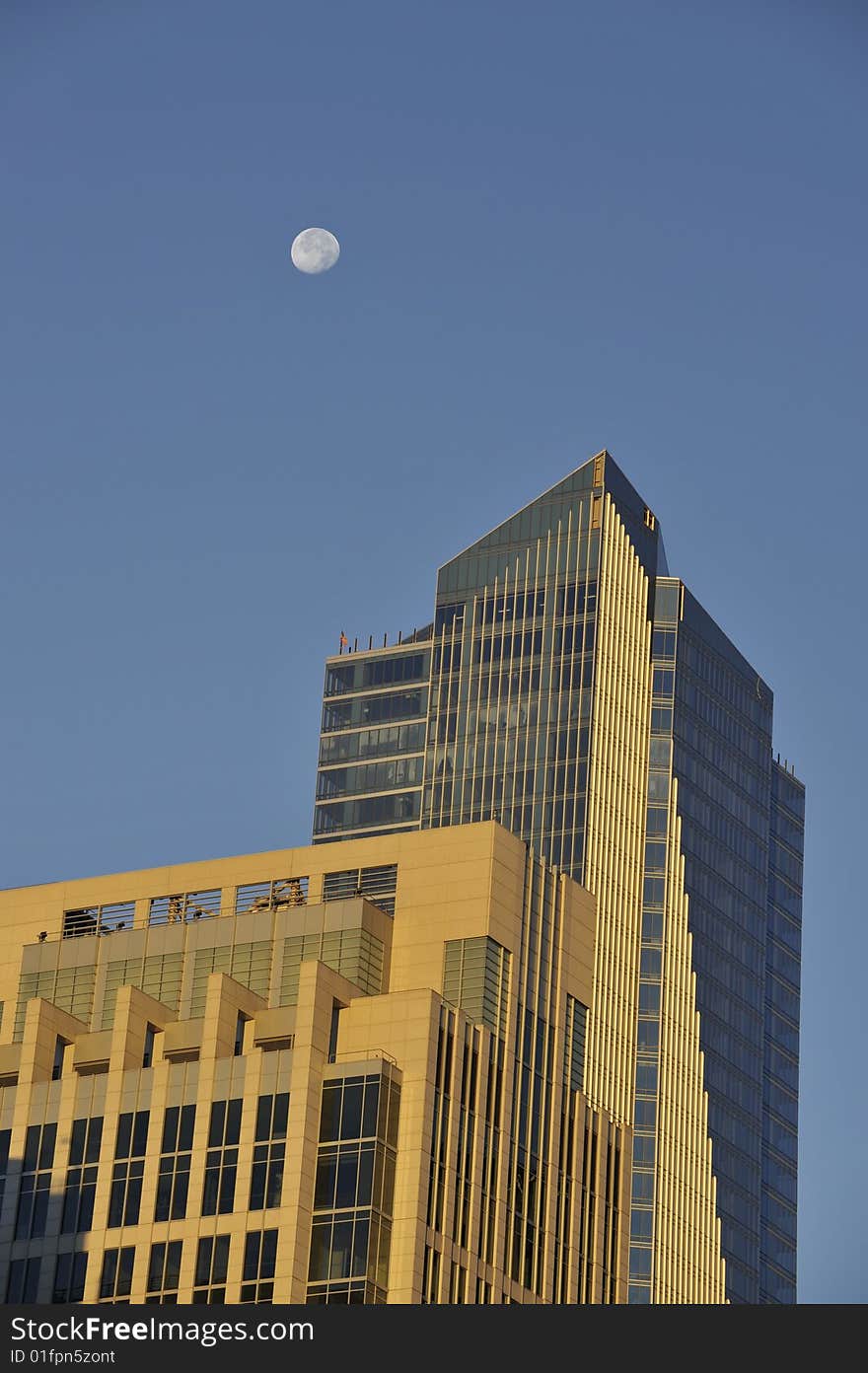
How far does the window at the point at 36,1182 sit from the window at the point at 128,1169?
4141 mm

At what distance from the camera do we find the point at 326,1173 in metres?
133

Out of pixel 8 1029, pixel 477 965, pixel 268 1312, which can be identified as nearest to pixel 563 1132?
pixel 477 965

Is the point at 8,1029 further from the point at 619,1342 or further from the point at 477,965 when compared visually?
the point at 619,1342

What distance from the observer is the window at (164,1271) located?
134125 millimetres

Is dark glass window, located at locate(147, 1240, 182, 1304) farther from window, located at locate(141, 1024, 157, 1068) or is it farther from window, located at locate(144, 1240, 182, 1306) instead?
window, located at locate(141, 1024, 157, 1068)

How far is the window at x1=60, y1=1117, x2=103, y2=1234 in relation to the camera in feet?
459

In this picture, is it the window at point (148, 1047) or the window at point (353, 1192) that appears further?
the window at point (148, 1047)

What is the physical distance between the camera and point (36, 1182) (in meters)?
142

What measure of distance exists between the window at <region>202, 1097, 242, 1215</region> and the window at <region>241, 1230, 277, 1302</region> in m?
3.23

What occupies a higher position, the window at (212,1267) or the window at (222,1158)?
the window at (222,1158)

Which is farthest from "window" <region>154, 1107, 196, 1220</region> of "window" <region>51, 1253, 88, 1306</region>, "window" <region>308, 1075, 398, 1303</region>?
"window" <region>308, 1075, 398, 1303</region>

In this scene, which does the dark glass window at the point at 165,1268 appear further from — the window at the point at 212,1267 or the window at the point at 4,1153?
the window at the point at 4,1153

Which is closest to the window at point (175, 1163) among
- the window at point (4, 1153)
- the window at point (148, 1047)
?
the window at point (148, 1047)

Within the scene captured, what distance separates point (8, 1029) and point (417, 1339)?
100 meters
